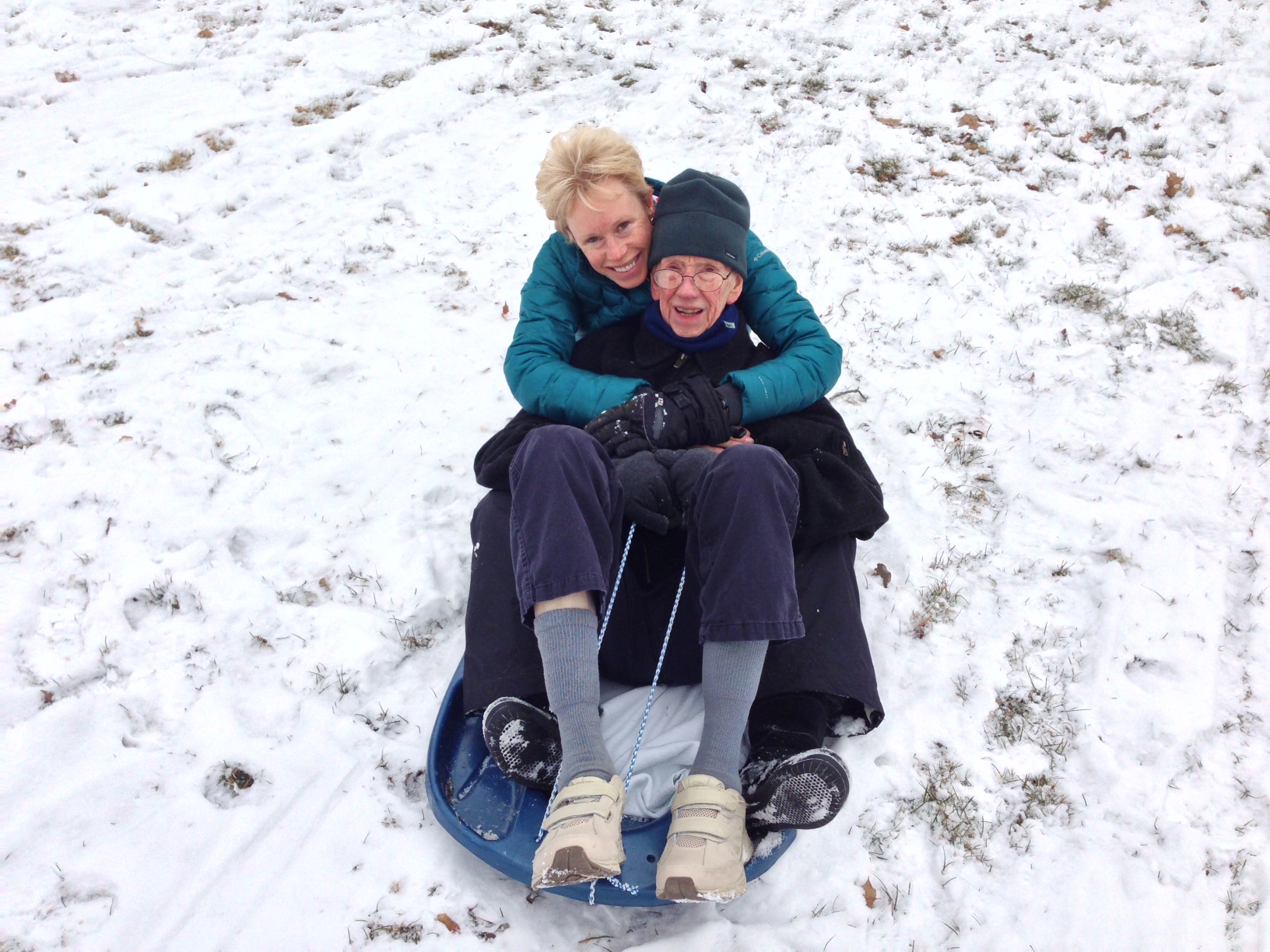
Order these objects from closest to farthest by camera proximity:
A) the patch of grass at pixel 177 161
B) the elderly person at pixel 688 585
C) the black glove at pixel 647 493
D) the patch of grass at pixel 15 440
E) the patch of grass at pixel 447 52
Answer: the elderly person at pixel 688 585, the black glove at pixel 647 493, the patch of grass at pixel 15 440, the patch of grass at pixel 177 161, the patch of grass at pixel 447 52

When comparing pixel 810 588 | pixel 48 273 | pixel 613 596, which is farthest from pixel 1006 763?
pixel 48 273

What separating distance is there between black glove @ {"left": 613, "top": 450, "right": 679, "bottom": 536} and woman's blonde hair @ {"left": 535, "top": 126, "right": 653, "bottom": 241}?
3.06ft

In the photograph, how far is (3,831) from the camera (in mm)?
2322

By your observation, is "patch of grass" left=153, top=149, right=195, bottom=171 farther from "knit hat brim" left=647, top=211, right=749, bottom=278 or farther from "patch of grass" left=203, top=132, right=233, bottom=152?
"knit hat brim" left=647, top=211, right=749, bottom=278

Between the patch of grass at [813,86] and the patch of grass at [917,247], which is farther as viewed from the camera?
the patch of grass at [813,86]

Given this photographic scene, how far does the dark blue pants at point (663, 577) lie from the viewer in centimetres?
225

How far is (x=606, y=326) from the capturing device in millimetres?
3242

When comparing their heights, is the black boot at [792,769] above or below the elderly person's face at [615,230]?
below

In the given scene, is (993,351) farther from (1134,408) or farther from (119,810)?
(119,810)

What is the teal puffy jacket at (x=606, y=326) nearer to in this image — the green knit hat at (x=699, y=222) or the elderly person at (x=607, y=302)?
the elderly person at (x=607, y=302)

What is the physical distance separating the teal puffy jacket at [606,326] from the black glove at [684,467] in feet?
1.05

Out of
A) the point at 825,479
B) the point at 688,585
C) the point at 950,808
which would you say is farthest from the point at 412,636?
the point at 950,808

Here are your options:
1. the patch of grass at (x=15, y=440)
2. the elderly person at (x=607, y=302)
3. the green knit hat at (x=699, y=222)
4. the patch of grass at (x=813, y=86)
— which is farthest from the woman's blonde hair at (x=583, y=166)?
the patch of grass at (x=813, y=86)

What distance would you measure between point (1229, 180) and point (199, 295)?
671 cm
